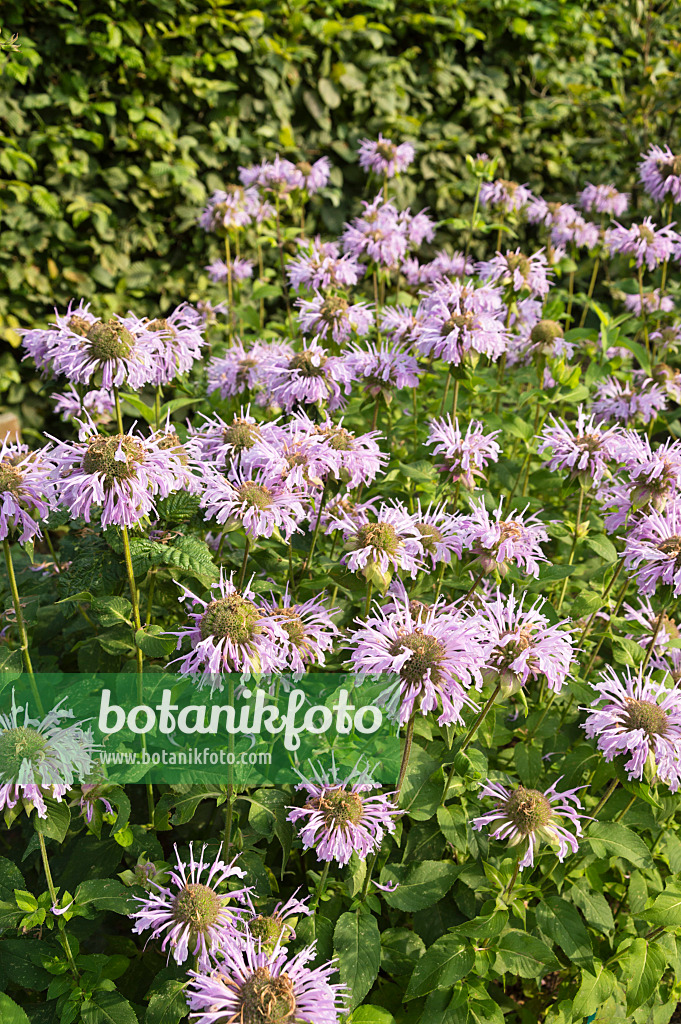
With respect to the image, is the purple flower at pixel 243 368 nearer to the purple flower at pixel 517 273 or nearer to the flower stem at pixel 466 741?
the purple flower at pixel 517 273

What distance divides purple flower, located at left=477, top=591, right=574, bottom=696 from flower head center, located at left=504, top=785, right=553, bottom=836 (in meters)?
0.25

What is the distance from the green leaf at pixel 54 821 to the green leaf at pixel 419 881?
781mm

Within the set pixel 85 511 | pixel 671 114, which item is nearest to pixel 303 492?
pixel 85 511

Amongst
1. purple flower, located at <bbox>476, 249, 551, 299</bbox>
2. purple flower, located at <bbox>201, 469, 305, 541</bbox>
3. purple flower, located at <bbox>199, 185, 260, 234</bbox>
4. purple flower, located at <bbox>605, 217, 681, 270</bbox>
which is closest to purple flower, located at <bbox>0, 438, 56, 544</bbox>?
purple flower, located at <bbox>201, 469, 305, 541</bbox>

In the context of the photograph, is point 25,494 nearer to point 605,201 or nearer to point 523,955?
point 523,955

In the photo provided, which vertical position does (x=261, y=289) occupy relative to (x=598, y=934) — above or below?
above

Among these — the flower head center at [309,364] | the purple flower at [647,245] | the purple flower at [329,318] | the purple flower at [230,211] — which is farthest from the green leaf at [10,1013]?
the purple flower at [647,245]

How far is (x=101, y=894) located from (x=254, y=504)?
950 millimetres

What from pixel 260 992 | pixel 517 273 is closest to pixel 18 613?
pixel 260 992

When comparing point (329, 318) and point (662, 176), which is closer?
point (329, 318)

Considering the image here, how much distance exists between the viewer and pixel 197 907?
158 cm

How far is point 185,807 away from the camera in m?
1.94

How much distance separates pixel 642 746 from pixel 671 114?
643 cm

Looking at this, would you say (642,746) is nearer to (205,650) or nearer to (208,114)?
(205,650)
